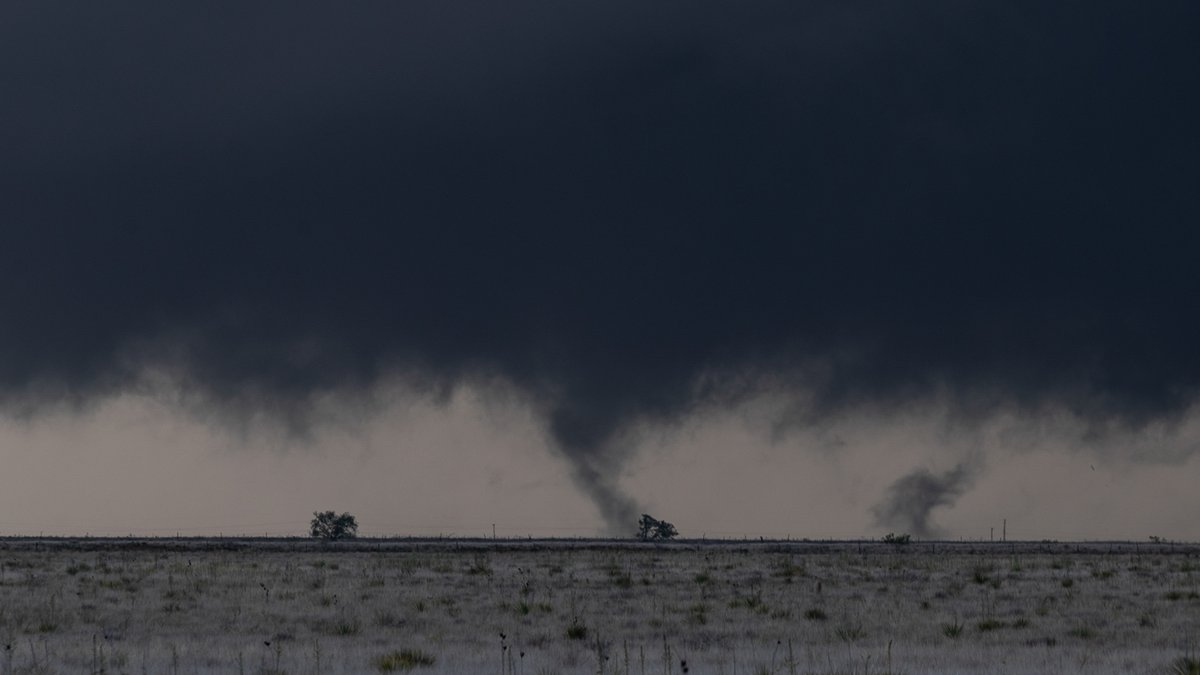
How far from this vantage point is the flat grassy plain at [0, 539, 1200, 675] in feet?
64.3

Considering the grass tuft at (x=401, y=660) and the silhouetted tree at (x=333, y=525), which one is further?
the silhouetted tree at (x=333, y=525)

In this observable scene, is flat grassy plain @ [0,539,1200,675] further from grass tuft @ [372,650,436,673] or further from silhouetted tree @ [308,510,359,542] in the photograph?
silhouetted tree @ [308,510,359,542]


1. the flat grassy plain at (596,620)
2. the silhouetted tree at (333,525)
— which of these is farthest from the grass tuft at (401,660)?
the silhouetted tree at (333,525)

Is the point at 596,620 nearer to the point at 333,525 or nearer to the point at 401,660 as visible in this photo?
the point at 401,660

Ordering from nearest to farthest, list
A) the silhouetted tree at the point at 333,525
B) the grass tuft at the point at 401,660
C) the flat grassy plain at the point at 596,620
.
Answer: the grass tuft at the point at 401,660
the flat grassy plain at the point at 596,620
the silhouetted tree at the point at 333,525

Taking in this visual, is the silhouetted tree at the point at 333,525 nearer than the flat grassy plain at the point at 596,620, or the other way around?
the flat grassy plain at the point at 596,620

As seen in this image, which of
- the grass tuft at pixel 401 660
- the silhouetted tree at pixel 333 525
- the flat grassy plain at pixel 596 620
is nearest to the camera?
the grass tuft at pixel 401 660

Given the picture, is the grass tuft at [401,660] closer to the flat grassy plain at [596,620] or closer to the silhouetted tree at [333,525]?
the flat grassy plain at [596,620]

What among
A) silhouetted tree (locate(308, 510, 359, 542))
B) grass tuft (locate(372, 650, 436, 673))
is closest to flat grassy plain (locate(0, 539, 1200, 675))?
grass tuft (locate(372, 650, 436, 673))

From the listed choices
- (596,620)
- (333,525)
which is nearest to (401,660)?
A: (596,620)

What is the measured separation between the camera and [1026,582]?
138 ft

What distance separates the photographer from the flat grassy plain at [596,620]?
19609mm

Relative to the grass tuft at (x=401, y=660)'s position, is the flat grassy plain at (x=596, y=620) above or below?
below

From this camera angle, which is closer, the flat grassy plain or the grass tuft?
the grass tuft
